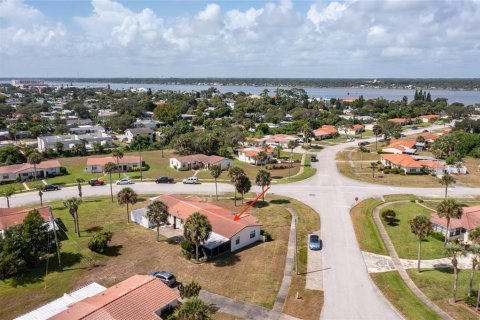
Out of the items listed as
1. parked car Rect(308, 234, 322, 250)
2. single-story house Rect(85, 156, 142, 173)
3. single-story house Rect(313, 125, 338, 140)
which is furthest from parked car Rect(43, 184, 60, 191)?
single-story house Rect(313, 125, 338, 140)

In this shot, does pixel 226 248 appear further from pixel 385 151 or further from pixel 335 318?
pixel 385 151

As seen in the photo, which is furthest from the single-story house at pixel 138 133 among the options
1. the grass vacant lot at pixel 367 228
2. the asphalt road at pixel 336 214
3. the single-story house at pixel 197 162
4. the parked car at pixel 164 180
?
the grass vacant lot at pixel 367 228

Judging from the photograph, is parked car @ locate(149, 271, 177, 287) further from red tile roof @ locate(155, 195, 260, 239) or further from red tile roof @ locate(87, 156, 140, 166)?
red tile roof @ locate(87, 156, 140, 166)

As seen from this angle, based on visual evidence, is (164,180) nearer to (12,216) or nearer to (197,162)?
(197,162)

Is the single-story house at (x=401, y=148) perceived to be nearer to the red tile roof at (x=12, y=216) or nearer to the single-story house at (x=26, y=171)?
the single-story house at (x=26, y=171)

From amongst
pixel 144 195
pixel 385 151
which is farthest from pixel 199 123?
pixel 144 195

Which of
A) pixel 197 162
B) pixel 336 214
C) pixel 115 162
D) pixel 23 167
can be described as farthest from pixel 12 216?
pixel 197 162
